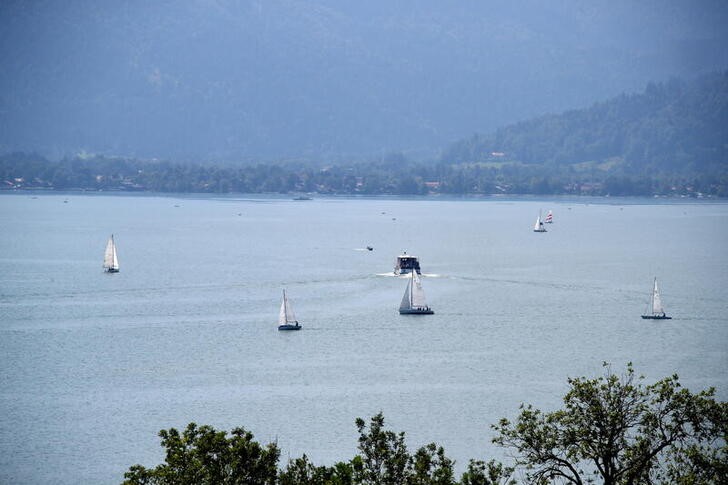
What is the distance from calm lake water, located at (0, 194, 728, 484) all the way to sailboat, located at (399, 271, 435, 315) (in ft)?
5.01

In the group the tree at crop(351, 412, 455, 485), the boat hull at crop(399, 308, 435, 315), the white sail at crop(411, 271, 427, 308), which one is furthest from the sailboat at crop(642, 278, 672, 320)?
the tree at crop(351, 412, 455, 485)

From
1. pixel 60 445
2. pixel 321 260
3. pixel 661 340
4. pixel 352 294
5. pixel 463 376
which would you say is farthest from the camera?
pixel 321 260

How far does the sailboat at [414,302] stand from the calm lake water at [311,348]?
5.01 feet

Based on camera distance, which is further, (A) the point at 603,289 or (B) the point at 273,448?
(A) the point at 603,289

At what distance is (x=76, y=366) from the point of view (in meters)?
78.4

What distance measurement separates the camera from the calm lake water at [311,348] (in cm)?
6259

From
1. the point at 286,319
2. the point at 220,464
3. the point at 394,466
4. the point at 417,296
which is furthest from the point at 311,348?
the point at 220,464

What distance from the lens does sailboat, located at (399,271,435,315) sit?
99125 mm

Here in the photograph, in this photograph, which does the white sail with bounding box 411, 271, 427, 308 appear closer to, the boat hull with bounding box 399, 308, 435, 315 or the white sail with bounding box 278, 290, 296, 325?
the boat hull with bounding box 399, 308, 435, 315

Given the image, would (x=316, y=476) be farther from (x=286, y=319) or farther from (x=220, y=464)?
(x=286, y=319)

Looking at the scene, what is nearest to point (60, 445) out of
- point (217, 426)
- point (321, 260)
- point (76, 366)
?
point (217, 426)

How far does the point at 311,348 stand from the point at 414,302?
57.5 ft

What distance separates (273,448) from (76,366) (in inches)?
1794

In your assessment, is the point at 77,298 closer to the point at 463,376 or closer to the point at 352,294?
the point at 352,294
